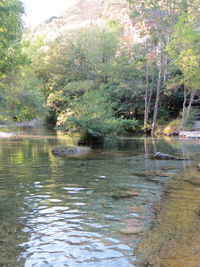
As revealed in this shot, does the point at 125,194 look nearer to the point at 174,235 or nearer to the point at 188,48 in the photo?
the point at 174,235

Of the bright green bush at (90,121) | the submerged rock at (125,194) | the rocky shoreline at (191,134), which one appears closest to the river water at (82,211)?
the submerged rock at (125,194)

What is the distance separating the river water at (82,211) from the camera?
427 centimetres

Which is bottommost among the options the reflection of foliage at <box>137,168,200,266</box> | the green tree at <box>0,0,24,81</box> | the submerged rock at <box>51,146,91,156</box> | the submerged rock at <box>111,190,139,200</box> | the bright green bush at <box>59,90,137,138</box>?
the reflection of foliage at <box>137,168,200,266</box>

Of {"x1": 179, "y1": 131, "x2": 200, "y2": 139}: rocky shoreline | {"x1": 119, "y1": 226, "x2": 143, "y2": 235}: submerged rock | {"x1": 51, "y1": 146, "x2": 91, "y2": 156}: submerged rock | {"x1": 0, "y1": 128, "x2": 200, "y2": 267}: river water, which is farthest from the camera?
{"x1": 179, "y1": 131, "x2": 200, "y2": 139}: rocky shoreline

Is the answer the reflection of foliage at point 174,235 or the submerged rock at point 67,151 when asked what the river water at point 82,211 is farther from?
the submerged rock at point 67,151

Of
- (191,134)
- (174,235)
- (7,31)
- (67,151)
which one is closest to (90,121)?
(67,151)

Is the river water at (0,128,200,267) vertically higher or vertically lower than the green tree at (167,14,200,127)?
lower

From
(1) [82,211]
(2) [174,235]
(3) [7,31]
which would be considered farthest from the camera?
(3) [7,31]

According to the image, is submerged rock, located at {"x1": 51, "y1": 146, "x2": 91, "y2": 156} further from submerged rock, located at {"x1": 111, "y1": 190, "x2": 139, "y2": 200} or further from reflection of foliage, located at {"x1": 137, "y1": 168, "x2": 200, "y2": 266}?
reflection of foliage, located at {"x1": 137, "y1": 168, "x2": 200, "y2": 266}

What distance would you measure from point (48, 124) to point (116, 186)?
42.7 metres

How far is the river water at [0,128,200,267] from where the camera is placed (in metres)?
4.27

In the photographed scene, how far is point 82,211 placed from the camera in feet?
20.5

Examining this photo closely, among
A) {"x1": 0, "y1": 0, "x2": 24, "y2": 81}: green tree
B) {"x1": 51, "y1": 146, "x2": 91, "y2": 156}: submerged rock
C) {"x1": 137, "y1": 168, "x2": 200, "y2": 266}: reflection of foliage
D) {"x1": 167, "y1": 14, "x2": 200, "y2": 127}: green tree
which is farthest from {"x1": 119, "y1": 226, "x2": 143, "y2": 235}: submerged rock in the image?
{"x1": 167, "y1": 14, "x2": 200, "y2": 127}: green tree

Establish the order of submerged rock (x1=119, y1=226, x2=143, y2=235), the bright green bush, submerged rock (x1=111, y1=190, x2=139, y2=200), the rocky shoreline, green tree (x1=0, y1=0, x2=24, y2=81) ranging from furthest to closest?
the rocky shoreline
the bright green bush
green tree (x1=0, y1=0, x2=24, y2=81)
submerged rock (x1=111, y1=190, x2=139, y2=200)
submerged rock (x1=119, y1=226, x2=143, y2=235)
